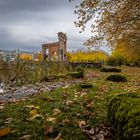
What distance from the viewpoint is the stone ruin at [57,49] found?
48.7 meters

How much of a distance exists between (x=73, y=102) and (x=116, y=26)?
12064 millimetres

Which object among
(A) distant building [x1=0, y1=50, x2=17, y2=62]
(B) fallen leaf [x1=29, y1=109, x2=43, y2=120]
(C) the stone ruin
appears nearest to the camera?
(B) fallen leaf [x1=29, y1=109, x2=43, y2=120]

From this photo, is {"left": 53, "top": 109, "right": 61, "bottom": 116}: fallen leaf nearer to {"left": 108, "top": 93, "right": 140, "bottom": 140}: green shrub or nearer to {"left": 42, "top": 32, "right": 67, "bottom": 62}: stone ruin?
{"left": 108, "top": 93, "right": 140, "bottom": 140}: green shrub

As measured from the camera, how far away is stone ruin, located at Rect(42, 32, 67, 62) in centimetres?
4866

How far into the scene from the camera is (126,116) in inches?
190

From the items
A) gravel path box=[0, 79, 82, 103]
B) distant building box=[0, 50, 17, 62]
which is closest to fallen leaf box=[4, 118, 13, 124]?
gravel path box=[0, 79, 82, 103]

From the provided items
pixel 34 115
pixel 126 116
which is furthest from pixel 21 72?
pixel 126 116

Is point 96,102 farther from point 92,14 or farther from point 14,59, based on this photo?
point 14,59

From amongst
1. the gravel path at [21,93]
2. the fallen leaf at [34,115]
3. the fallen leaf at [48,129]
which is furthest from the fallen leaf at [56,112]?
the gravel path at [21,93]

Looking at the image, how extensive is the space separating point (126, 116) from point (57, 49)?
47.7 meters

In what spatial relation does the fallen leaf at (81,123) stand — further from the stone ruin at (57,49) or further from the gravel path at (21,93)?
the stone ruin at (57,49)

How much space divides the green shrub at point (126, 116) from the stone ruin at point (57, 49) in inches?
1585

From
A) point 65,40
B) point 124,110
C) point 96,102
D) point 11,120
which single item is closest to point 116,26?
point 96,102

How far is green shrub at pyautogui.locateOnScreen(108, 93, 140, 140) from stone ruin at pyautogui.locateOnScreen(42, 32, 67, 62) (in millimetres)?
40268
